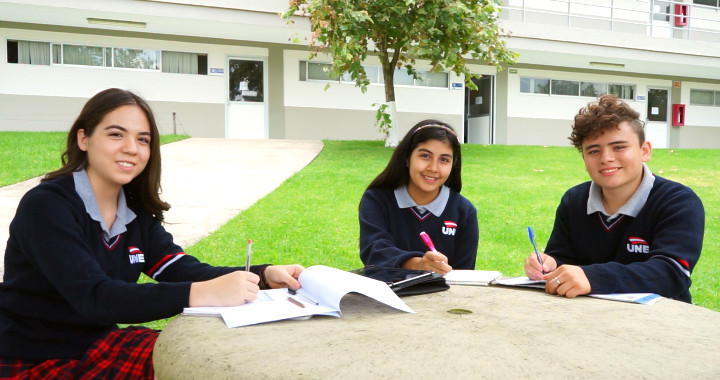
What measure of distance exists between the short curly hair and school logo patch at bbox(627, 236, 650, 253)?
1.15 feet

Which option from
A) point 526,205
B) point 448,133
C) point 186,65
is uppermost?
point 186,65

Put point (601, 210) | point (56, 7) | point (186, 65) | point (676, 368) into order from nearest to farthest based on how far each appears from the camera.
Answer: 1. point (676, 368)
2. point (601, 210)
3. point (56, 7)
4. point (186, 65)

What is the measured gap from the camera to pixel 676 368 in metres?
1.16

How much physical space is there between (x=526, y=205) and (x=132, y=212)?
5687mm

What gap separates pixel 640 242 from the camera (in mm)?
2223

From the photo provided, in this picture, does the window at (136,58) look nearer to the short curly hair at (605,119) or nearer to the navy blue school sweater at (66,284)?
the navy blue school sweater at (66,284)

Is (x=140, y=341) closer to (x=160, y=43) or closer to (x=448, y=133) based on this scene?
(x=448, y=133)

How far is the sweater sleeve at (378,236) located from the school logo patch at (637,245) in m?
0.76

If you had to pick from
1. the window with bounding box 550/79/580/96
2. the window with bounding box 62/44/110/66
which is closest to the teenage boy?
the window with bounding box 62/44/110/66

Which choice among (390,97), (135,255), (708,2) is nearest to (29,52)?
(390,97)

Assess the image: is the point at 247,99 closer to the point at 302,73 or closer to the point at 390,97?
the point at 302,73

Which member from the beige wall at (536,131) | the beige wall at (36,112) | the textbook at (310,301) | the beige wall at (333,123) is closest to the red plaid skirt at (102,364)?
the textbook at (310,301)

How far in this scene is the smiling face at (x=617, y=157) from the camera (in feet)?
7.27

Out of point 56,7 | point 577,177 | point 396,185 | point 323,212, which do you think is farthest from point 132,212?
point 56,7
